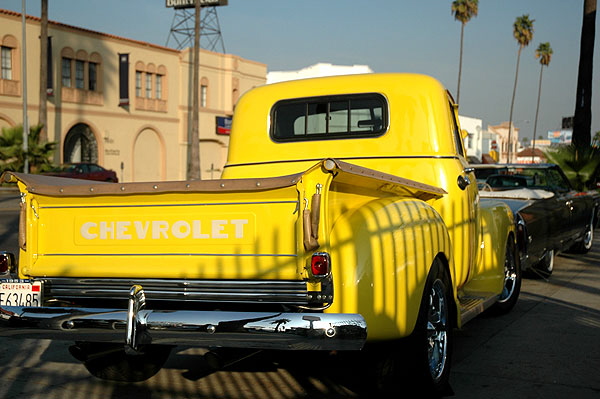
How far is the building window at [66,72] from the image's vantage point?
1438 inches

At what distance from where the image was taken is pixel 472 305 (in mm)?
5508

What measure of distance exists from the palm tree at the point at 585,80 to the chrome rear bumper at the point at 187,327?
18.0 meters

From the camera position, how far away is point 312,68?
6656 centimetres

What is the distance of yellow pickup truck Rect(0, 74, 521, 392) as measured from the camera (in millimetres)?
3680

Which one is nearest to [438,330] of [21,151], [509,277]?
[509,277]

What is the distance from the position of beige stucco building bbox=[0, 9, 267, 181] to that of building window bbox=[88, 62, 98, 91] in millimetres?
53

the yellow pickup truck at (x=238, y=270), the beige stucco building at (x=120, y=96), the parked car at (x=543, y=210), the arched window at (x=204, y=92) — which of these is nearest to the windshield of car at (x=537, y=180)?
the parked car at (x=543, y=210)

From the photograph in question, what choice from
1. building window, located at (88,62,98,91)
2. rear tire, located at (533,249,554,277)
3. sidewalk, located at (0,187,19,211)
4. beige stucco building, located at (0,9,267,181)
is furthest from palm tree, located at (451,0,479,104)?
rear tire, located at (533,249,554,277)

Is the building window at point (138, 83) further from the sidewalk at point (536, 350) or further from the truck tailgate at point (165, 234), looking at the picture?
the truck tailgate at point (165, 234)

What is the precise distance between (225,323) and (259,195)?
2.31ft

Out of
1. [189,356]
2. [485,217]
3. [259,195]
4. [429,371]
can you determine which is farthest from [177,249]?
[485,217]

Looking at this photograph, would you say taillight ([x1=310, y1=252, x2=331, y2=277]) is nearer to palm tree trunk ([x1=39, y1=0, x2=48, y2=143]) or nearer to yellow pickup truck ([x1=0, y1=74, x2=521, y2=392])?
yellow pickup truck ([x1=0, y1=74, x2=521, y2=392])

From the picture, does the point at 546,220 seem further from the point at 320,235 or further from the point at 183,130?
the point at 183,130

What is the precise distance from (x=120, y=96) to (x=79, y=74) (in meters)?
2.61
